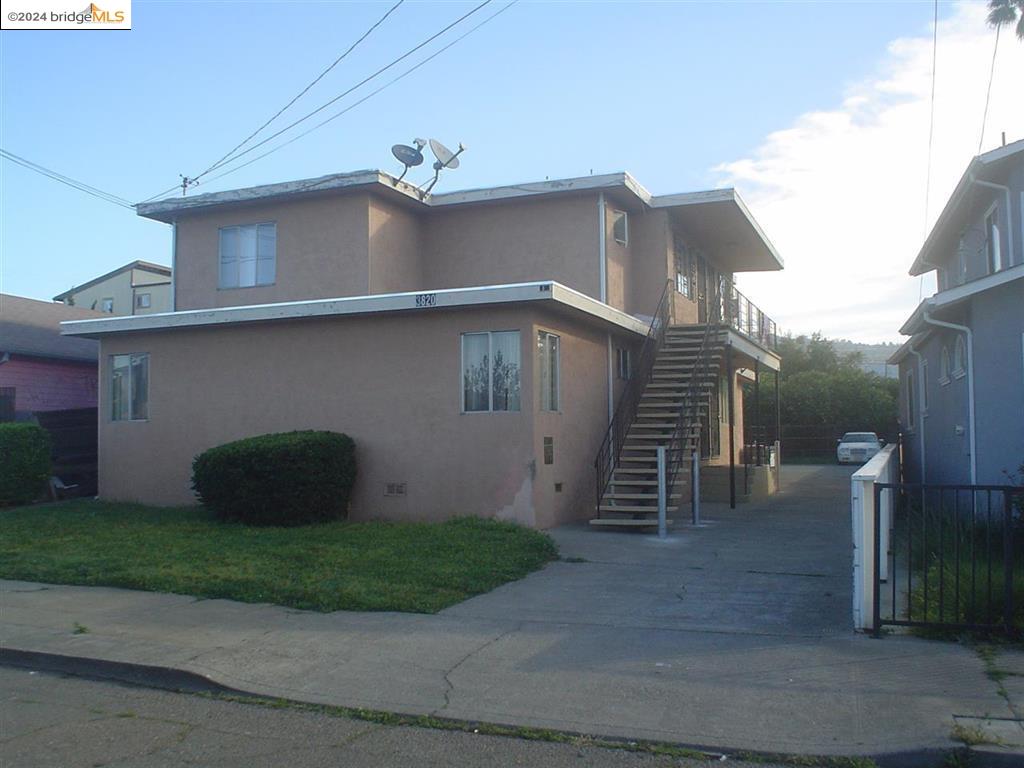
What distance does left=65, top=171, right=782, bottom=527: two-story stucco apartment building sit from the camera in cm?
1527

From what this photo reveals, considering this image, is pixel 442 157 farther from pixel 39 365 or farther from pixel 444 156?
pixel 39 365

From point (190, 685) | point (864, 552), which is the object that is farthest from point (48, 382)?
point (864, 552)

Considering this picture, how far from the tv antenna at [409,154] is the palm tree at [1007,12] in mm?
10266

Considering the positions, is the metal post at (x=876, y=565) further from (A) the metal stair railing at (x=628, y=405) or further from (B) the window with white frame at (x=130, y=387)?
(B) the window with white frame at (x=130, y=387)

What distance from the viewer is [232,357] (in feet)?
56.5

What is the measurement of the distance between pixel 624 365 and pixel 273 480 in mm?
7761

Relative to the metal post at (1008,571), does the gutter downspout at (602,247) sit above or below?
above

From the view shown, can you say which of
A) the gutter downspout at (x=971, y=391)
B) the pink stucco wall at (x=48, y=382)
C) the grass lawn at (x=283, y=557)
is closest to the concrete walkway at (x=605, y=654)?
the grass lawn at (x=283, y=557)

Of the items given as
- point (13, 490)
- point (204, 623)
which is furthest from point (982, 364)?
point (13, 490)

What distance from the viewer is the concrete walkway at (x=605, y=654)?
20.5 ft

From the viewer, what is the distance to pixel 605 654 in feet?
25.8

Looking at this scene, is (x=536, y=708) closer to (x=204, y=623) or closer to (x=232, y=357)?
(x=204, y=623)

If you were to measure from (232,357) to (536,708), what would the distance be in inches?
476

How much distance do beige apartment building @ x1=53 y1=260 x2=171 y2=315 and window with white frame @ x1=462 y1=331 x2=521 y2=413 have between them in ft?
82.9
